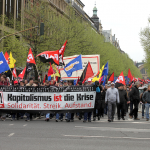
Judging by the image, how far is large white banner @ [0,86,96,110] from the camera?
47.4ft

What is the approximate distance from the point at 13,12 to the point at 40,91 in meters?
30.9

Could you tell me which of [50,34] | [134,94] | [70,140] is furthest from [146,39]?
[70,140]

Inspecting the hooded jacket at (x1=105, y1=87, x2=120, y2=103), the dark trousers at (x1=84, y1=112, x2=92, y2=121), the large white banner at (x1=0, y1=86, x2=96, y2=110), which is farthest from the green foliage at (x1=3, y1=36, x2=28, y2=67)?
the dark trousers at (x1=84, y1=112, x2=92, y2=121)

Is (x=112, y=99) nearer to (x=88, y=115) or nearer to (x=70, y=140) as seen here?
(x=88, y=115)

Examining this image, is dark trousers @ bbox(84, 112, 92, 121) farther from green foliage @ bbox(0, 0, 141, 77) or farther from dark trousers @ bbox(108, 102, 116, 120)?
green foliage @ bbox(0, 0, 141, 77)

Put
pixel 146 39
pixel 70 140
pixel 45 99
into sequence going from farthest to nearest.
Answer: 1. pixel 146 39
2. pixel 45 99
3. pixel 70 140

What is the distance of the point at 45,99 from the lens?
14.5 m

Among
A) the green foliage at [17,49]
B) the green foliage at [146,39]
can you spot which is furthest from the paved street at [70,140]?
the green foliage at [146,39]

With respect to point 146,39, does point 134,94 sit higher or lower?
lower

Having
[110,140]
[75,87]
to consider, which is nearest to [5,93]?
[75,87]

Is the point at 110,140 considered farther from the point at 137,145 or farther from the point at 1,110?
the point at 1,110

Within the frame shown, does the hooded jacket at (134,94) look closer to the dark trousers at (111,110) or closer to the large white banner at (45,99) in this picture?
the dark trousers at (111,110)

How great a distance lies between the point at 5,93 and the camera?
1454cm

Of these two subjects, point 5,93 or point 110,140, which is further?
point 5,93
